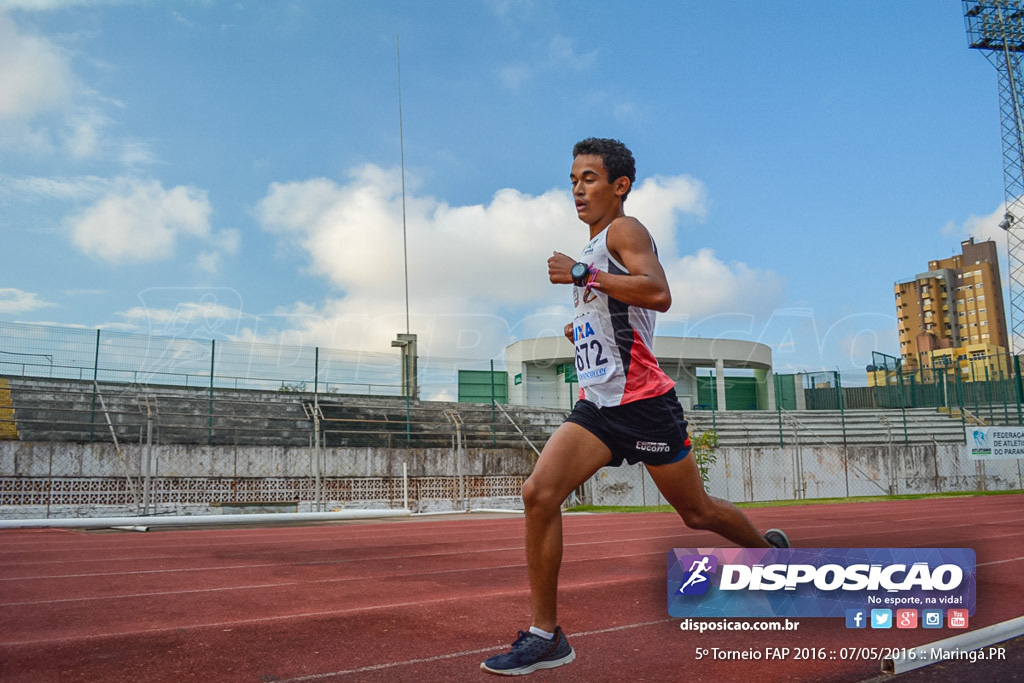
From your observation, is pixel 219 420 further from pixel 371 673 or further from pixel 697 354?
pixel 697 354

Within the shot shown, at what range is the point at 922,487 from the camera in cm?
2238

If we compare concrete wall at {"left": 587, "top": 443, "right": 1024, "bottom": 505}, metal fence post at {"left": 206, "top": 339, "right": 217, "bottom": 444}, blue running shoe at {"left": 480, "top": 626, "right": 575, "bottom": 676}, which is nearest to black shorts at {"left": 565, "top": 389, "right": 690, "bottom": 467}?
blue running shoe at {"left": 480, "top": 626, "right": 575, "bottom": 676}

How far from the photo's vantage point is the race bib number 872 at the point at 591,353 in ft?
9.66

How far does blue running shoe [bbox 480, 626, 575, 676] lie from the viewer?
2666 mm

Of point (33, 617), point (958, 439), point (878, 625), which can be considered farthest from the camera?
point (958, 439)

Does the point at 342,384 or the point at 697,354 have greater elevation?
the point at 697,354

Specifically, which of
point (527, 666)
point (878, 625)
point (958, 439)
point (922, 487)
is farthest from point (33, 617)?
point (958, 439)

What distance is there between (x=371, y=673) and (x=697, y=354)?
105 feet

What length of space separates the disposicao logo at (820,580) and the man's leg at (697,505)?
0.24 feet

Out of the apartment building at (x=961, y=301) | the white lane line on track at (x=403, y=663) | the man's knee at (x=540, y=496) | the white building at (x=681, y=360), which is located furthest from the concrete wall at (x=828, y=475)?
the apartment building at (x=961, y=301)

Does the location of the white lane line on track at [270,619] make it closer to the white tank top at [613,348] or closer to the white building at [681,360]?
the white tank top at [613,348]

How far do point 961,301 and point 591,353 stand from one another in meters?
109

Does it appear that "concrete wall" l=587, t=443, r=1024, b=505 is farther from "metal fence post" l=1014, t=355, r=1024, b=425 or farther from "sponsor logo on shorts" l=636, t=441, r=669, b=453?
"sponsor logo on shorts" l=636, t=441, r=669, b=453

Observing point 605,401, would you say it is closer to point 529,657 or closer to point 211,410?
point 529,657
